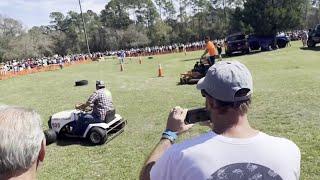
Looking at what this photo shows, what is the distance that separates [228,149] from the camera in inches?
104

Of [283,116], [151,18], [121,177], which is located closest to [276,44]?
[283,116]

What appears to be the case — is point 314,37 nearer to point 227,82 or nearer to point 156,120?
point 156,120

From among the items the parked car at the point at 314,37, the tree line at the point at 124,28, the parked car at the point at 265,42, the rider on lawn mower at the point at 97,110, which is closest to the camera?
the rider on lawn mower at the point at 97,110

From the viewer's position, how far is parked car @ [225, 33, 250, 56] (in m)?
40.2

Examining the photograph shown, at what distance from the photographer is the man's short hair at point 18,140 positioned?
2363 mm

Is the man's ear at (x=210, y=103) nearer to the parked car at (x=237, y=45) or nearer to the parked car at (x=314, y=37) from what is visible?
the parked car at (x=314, y=37)

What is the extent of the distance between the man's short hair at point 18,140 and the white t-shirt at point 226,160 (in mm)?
701

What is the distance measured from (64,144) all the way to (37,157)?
921 cm

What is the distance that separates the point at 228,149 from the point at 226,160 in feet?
0.22

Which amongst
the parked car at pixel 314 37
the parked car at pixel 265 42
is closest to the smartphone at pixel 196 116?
the parked car at pixel 314 37

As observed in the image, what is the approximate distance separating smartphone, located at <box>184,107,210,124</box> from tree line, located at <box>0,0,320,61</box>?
275ft

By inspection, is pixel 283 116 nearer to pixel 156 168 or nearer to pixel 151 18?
pixel 156 168

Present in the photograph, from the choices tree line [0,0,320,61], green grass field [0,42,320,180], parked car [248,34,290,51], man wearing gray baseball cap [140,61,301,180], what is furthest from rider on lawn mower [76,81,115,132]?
tree line [0,0,320,61]

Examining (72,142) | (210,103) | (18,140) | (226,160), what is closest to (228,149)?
(226,160)
